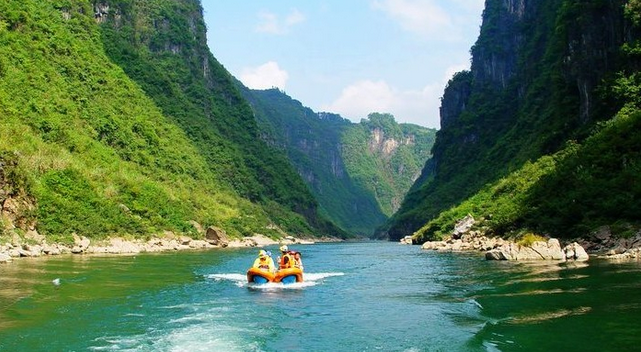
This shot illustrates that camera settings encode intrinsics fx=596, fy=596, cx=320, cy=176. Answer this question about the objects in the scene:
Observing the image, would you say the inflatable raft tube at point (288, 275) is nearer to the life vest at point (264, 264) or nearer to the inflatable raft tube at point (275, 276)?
→ the inflatable raft tube at point (275, 276)

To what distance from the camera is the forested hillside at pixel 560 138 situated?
4488cm

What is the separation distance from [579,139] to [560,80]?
51.6 feet

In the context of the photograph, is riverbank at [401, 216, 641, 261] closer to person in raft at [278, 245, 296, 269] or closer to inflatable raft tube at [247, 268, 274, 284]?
person in raft at [278, 245, 296, 269]

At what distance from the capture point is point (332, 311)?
74.3ft

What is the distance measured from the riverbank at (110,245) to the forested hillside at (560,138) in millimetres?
30300

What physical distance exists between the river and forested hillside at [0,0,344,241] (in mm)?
26840

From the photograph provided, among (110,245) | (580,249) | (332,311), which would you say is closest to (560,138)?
(580,249)

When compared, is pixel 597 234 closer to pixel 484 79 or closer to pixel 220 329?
pixel 220 329

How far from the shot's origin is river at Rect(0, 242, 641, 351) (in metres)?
16.5

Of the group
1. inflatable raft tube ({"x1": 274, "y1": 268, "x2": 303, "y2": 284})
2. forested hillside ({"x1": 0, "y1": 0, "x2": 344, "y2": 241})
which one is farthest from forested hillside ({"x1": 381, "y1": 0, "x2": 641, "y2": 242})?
forested hillside ({"x1": 0, "y1": 0, "x2": 344, "y2": 241})

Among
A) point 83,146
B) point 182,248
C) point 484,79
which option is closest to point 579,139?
point 182,248

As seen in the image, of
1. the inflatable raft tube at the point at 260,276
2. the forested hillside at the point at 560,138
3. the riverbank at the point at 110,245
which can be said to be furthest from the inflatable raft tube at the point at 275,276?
the forested hillside at the point at 560,138

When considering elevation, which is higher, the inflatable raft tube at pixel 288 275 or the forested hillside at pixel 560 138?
the forested hillside at pixel 560 138

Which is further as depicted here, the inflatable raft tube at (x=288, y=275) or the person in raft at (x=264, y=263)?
the person in raft at (x=264, y=263)
